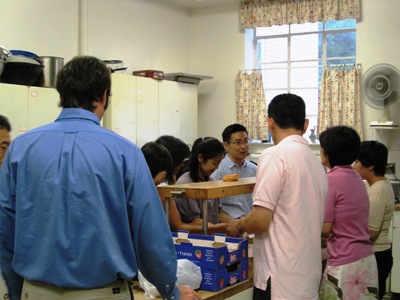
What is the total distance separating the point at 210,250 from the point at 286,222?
0.34 metres

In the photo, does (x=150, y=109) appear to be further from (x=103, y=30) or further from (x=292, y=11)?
(x=292, y=11)

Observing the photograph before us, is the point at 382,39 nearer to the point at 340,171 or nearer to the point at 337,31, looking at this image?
the point at 337,31

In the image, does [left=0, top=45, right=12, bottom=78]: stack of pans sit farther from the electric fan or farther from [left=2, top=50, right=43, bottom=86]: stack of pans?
the electric fan

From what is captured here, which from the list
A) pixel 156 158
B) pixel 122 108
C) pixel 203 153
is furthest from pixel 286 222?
pixel 122 108

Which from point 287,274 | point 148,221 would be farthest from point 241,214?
point 148,221

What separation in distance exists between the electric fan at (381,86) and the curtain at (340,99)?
1.76ft

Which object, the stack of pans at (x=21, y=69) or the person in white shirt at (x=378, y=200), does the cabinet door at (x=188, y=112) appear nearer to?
the stack of pans at (x=21, y=69)

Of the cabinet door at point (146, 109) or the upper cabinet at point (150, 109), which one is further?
the cabinet door at point (146, 109)

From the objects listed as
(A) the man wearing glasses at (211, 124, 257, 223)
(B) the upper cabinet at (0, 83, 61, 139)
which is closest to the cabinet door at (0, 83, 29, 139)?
(B) the upper cabinet at (0, 83, 61, 139)

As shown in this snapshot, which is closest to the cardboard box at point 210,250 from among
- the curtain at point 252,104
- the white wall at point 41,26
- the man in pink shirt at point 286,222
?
the man in pink shirt at point 286,222

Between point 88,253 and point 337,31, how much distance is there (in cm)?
616

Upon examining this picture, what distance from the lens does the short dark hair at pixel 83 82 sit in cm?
156

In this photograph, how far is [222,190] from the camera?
2523mm

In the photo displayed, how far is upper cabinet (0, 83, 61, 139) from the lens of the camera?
4445 mm
